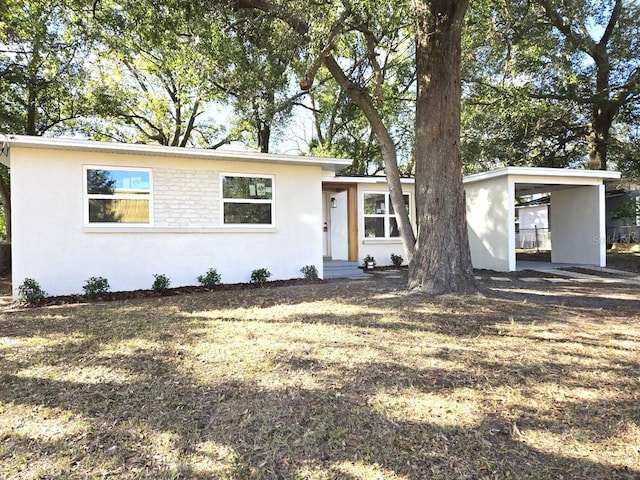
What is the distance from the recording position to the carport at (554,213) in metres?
10.5

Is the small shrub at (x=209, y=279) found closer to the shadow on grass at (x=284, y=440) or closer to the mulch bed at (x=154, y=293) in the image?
the mulch bed at (x=154, y=293)

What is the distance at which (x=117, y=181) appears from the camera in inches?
303

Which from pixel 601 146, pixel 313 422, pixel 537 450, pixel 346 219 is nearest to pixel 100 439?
pixel 313 422

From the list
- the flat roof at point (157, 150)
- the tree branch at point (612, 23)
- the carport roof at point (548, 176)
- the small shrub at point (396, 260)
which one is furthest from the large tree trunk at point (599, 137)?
the flat roof at point (157, 150)

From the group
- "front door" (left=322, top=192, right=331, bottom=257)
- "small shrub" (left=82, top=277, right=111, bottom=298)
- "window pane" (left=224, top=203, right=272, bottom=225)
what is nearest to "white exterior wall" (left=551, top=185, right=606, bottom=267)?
"front door" (left=322, top=192, right=331, bottom=257)

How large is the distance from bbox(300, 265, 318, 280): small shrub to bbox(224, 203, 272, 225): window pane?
137 centimetres

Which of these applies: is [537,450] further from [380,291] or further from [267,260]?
[267,260]

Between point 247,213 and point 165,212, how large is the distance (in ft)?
5.69

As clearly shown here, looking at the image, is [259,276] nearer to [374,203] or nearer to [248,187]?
[248,187]

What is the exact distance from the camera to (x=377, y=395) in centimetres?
275

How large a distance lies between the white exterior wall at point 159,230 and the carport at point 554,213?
5234 mm

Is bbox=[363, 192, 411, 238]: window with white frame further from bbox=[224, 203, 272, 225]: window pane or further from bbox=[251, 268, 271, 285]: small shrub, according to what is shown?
bbox=[251, 268, 271, 285]: small shrub

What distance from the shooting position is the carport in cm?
1053

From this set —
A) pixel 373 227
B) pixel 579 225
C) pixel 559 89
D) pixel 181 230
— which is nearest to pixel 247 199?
pixel 181 230
